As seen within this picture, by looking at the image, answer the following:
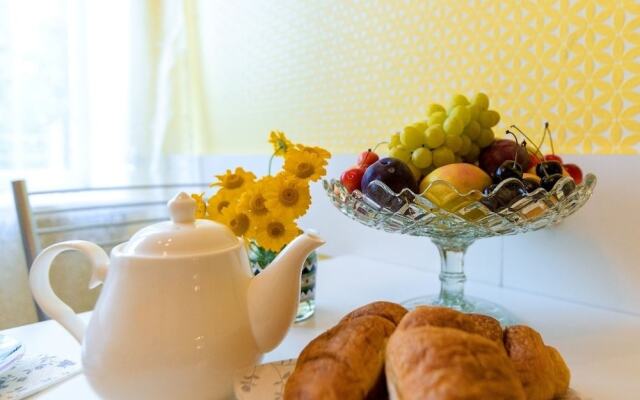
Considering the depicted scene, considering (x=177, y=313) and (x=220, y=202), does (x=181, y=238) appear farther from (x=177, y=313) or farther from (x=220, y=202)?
(x=220, y=202)

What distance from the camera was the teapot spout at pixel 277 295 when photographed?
413 millimetres

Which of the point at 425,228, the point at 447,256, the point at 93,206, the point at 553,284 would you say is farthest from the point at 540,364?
the point at 93,206

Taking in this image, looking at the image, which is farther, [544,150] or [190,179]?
[190,179]

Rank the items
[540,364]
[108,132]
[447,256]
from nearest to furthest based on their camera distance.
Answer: [540,364] → [447,256] → [108,132]

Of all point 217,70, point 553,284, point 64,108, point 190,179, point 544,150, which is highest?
point 217,70

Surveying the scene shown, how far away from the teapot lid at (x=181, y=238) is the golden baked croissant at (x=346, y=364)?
0.13 m

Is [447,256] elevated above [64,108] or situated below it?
below

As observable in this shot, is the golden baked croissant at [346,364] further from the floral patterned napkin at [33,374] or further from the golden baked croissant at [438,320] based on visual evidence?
the floral patterned napkin at [33,374]

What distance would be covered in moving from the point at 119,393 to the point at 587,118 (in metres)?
0.73

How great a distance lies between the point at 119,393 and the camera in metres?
0.37

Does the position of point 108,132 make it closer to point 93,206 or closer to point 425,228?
point 93,206

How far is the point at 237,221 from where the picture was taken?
21.4 inches

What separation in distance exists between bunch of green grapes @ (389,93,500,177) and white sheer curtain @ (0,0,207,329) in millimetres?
1100

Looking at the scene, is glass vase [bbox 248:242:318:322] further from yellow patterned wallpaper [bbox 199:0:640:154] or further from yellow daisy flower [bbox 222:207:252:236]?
yellow patterned wallpaper [bbox 199:0:640:154]
